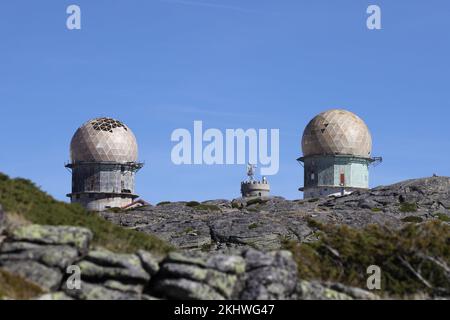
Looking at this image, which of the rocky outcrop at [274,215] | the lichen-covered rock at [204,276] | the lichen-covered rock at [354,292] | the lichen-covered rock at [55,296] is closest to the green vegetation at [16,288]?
the lichen-covered rock at [55,296]

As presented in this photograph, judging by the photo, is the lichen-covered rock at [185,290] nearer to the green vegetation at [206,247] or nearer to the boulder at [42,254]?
the boulder at [42,254]

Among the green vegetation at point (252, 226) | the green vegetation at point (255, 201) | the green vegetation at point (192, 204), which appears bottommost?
the green vegetation at point (252, 226)

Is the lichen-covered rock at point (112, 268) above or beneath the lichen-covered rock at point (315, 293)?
above

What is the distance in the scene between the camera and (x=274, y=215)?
7662 cm

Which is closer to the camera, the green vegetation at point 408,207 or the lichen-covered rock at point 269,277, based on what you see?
the lichen-covered rock at point 269,277

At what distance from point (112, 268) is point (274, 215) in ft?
160

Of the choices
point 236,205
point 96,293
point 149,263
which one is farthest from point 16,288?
point 236,205

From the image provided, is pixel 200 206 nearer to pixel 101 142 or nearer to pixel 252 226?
pixel 252 226

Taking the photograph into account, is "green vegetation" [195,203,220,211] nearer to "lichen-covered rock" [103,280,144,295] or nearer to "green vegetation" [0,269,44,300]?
"lichen-covered rock" [103,280,144,295]

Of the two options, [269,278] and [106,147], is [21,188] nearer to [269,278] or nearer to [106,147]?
[269,278]

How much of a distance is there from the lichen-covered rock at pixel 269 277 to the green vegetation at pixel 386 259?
2248 millimetres

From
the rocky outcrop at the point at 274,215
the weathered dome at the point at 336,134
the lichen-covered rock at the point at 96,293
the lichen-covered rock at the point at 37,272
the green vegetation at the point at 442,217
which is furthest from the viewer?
the weathered dome at the point at 336,134

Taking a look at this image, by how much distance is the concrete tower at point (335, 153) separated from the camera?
103250mm

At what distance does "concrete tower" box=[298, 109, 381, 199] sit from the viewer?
103 metres
